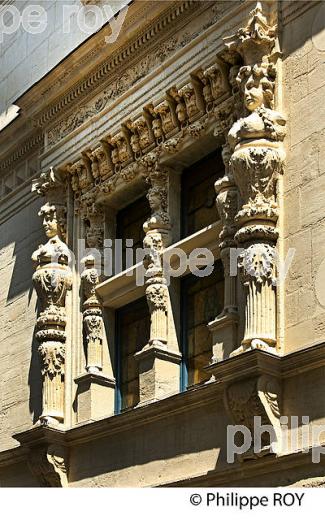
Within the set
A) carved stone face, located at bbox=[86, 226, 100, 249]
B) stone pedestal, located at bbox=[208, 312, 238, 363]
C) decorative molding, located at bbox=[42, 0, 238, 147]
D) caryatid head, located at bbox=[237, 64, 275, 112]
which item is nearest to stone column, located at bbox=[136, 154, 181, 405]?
stone pedestal, located at bbox=[208, 312, 238, 363]

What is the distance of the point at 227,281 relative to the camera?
14.1m

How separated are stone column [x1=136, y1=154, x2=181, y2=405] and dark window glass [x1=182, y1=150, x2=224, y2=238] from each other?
0.77 ft

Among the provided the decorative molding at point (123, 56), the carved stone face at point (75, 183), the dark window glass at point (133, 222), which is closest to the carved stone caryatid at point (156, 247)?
the dark window glass at point (133, 222)

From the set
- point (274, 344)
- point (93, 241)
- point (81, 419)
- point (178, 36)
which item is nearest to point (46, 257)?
point (93, 241)

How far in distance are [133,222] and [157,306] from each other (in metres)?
1.87

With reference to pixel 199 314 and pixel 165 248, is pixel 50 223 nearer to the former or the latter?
pixel 165 248

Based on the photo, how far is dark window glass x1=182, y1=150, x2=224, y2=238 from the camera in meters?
15.4

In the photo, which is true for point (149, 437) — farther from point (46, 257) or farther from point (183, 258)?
point (46, 257)

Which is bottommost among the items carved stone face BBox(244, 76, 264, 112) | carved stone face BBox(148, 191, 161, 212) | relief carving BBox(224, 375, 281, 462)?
relief carving BBox(224, 375, 281, 462)

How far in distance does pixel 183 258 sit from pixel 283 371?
2625 mm

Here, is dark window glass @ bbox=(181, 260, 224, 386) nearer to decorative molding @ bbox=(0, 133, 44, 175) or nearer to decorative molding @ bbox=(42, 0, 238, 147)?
decorative molding @ bbox=(42, 0, 238, 147)

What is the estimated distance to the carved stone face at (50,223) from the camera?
1745cm

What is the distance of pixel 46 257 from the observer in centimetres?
1723

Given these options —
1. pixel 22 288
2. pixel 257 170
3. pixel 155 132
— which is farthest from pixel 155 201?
pixel 22 288
